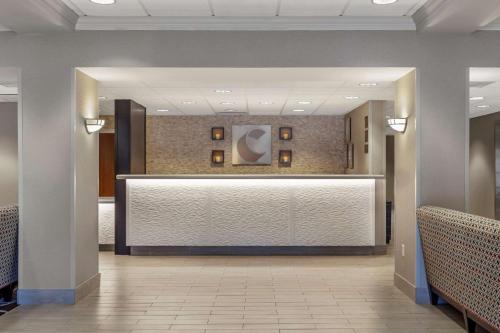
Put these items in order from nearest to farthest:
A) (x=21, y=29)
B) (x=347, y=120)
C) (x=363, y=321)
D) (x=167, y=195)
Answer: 1. (x=363, y=321)
2. (x=21, y=29)
3. (x=167, y=195)
4. (x=347, y=120)

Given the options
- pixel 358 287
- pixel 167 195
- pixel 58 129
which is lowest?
pixel 358 287

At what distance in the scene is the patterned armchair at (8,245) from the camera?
507 centimetres

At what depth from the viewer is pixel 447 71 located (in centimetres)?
533

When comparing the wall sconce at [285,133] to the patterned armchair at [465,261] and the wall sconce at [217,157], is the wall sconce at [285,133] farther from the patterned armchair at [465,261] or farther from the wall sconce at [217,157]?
the patterned armchair at [465,261]

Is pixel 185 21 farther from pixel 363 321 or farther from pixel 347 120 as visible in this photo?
pixel 347 120

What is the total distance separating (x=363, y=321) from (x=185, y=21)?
312 cm

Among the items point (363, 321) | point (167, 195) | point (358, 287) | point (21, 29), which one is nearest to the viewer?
point (363, 321)

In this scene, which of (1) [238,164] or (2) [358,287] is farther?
(1) [238,164]

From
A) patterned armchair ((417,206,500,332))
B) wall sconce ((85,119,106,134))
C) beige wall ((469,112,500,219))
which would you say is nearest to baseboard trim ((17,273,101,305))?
wall sconce ((85,119,106,134))

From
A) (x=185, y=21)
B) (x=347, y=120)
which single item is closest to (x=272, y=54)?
(x=185, y=21)

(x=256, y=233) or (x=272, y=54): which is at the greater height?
(x=272, y=54)

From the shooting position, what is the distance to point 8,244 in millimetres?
5172

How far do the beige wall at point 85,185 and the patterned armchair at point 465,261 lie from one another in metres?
3.25

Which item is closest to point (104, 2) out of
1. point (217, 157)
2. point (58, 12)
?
point (58, 12)
